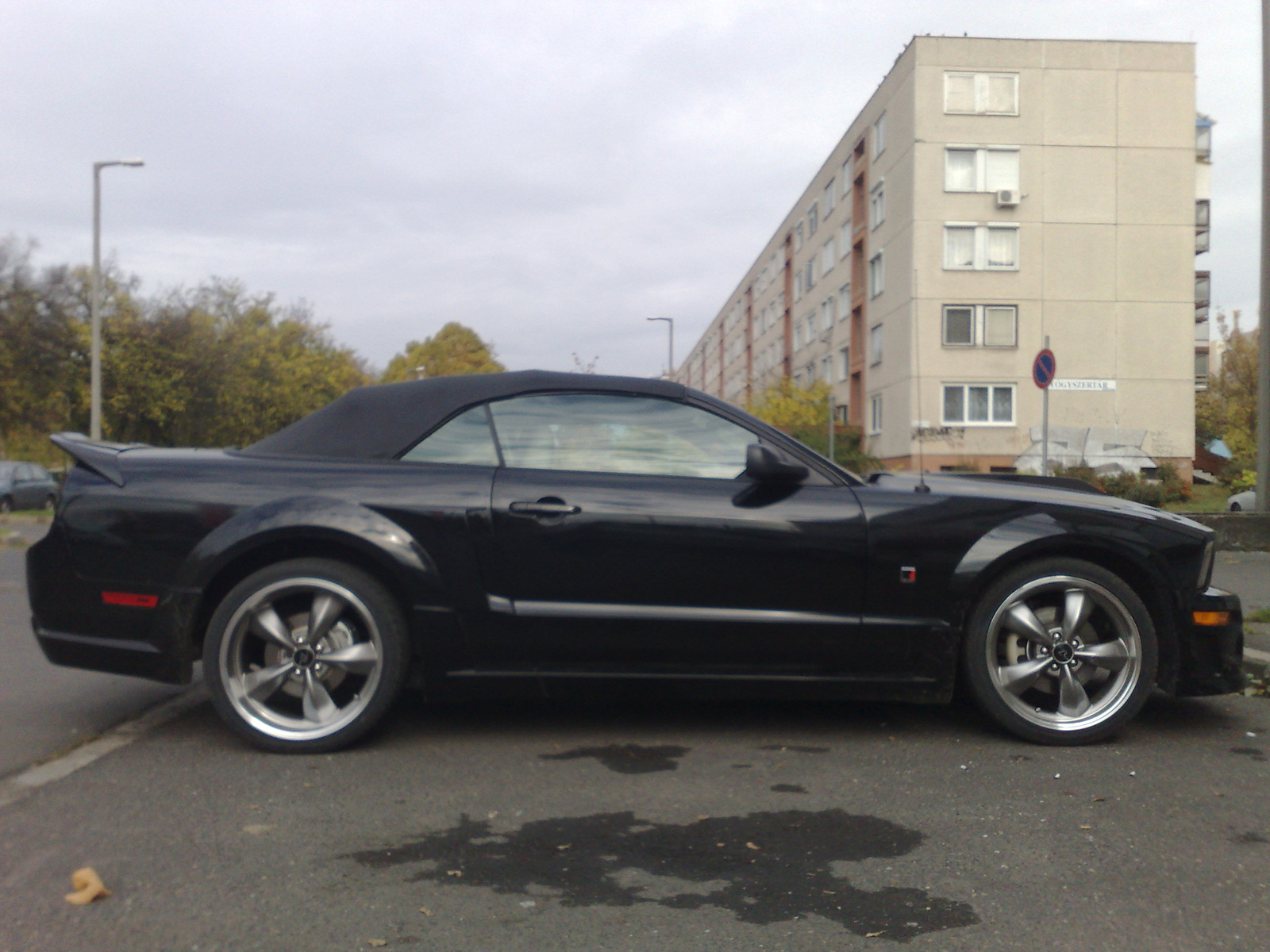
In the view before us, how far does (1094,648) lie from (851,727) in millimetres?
1001

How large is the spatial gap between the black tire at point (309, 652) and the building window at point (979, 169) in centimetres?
3837

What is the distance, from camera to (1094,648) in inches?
179

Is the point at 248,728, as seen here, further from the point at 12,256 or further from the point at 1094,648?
the point at 12,256

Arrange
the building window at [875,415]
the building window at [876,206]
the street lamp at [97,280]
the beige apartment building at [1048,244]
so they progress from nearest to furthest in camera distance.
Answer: the street lamp at [97,280]
the beige apartment building at [1048,244]
the building window at [876,206]
the building window at [875,415]

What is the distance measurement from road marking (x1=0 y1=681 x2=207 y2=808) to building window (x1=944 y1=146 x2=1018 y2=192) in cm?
3783

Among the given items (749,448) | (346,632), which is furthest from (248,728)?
(749,448)

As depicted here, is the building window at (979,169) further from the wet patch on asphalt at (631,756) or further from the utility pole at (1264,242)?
the wet patch on asphalt at (631,756)

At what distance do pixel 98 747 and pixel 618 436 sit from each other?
7.54ft

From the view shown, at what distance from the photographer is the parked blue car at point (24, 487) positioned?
28875mm

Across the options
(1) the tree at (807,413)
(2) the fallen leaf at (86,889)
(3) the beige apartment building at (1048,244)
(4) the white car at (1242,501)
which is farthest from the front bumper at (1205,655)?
(1) the tree at (807,413)

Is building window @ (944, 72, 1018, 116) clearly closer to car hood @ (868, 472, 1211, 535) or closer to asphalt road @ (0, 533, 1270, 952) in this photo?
car hood @ (868, 472, 1211, 535)

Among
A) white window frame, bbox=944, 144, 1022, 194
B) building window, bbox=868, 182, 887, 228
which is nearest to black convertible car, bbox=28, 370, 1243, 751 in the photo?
white window frame, bbox=944, 144, 1022, 194

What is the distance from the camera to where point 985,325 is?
1553 inches

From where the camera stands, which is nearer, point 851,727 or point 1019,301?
point 851,727
